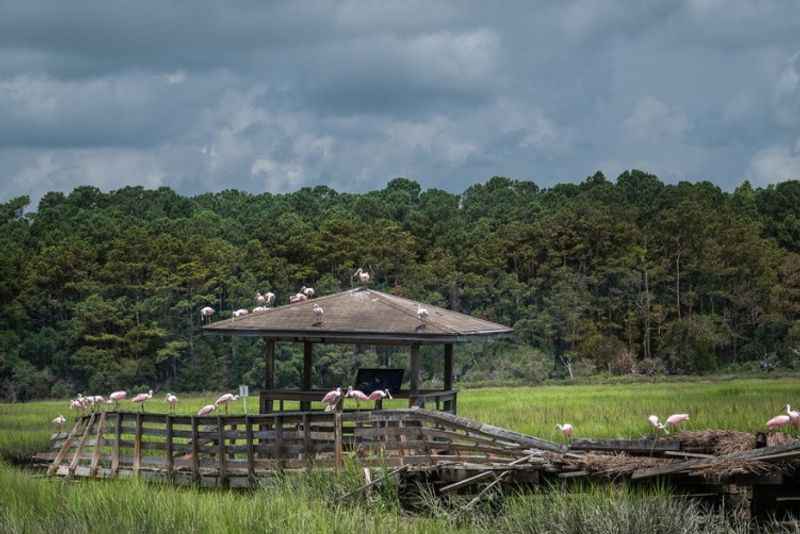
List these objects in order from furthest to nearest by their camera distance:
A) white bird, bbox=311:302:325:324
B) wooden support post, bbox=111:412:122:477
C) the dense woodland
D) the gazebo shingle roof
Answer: the dense woodland → white bird, bbox=311:302:325:324 → the gazebo shingle roof → wooden support post, bbox=111:412:122:477

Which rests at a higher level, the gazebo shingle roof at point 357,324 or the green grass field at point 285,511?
the gazebo shingle roof at point 357,324

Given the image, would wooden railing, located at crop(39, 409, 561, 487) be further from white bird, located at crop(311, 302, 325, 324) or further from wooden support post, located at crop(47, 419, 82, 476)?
white bird, located at crop(311, 302, 325, 324)

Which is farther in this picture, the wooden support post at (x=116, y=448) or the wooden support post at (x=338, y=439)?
the wooden support post at (x=116, y=448)

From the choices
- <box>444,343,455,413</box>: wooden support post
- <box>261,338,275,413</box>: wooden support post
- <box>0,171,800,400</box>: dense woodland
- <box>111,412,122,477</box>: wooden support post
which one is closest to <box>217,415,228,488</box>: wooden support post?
<box>111,412,122,477</box>: wooden support post

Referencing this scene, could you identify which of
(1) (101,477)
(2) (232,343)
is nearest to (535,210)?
(2) (232,343)

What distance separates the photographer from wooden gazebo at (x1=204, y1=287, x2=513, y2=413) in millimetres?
22625

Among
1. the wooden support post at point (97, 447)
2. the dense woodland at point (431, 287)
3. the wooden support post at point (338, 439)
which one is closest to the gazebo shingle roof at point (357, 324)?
the wooden support post at point (97, 447)

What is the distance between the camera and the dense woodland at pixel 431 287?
5591cm

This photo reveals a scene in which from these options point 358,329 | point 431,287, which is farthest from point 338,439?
point 431,287

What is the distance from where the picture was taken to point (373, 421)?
18.3 meters

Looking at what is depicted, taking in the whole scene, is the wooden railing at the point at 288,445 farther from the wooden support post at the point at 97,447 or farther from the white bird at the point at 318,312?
the white bird at the point at 318,312

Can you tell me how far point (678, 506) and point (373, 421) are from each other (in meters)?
5.71

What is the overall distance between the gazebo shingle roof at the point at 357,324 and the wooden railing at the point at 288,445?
2486 mm

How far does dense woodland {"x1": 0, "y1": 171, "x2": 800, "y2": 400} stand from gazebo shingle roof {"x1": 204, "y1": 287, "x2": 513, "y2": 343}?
2906cm
